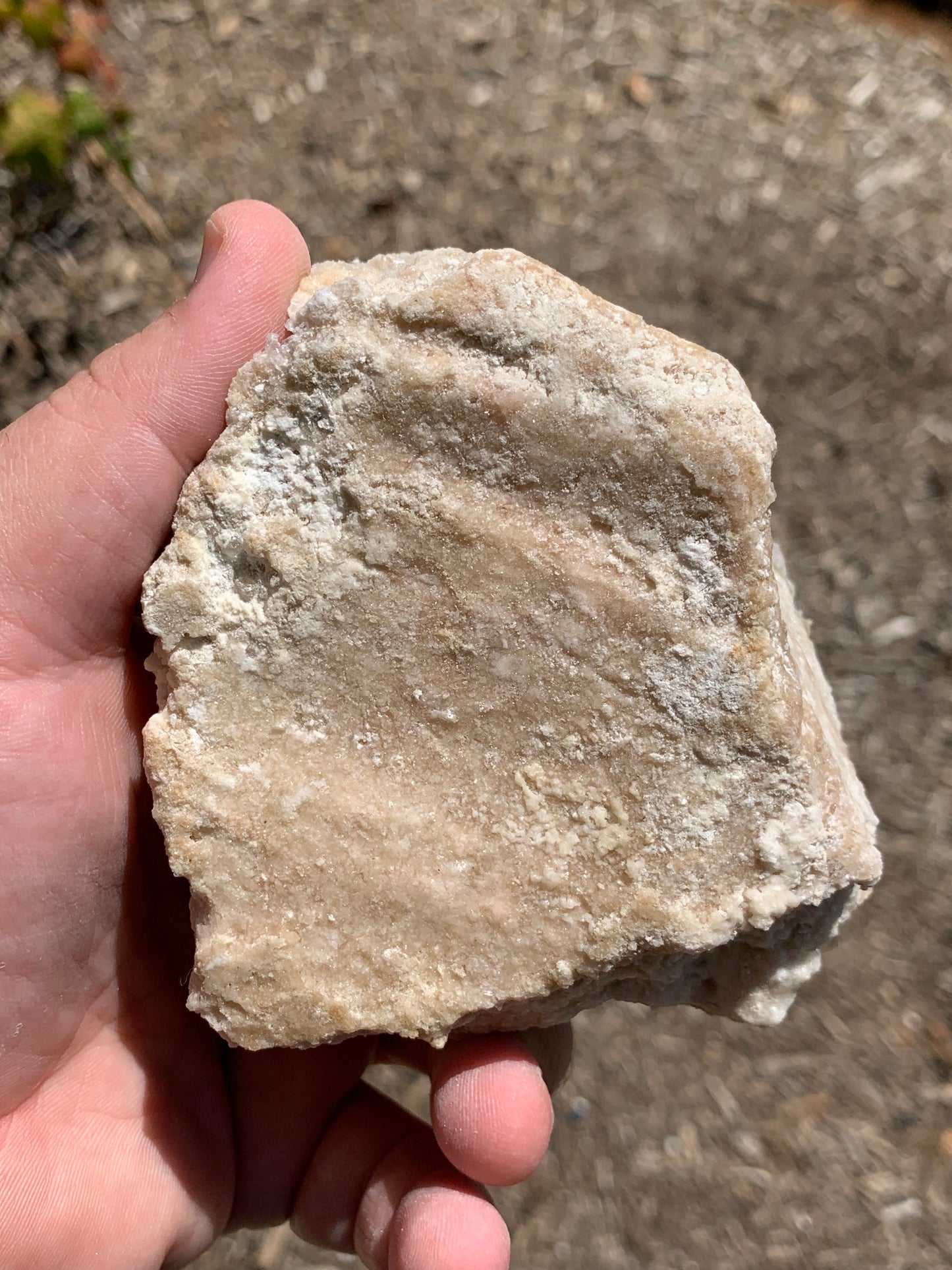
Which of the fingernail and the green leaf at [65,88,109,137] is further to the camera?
the green leaf at [65,88,109,137]

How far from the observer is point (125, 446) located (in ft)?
4.98

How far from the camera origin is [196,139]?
113 inches

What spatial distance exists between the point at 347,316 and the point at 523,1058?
43.0 inches

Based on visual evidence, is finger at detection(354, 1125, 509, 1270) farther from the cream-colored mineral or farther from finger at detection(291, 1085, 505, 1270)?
the cream-colored mineral

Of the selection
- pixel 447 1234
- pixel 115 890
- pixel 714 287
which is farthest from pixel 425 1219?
pixel 714 287

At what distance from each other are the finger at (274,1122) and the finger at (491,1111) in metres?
0.32

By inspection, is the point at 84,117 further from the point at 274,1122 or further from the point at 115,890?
the point at 274,1122

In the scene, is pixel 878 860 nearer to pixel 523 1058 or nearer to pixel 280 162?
pixel 523 1058

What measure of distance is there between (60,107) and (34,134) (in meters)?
0.20

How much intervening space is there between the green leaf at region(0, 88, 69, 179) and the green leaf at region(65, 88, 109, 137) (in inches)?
0.8

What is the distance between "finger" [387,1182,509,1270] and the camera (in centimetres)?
153

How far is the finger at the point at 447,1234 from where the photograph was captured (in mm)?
1532

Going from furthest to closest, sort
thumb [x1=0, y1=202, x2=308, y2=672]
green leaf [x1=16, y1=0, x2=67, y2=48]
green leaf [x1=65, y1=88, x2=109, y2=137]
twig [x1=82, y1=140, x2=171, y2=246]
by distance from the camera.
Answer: twig [x1=82, y1=140, x2=171, y2=246] → green leaf [x1=65, y1=88, x2=109, y2=137] → green leaf [x1=16, y1=0, x2=67, y2=48] → thumb [x1=0, y1=202, x2=308, y2=672]

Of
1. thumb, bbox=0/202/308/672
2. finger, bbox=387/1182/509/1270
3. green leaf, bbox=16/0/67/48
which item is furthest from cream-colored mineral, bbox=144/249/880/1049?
green leaf, bbox=16/0/67/48
